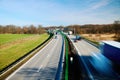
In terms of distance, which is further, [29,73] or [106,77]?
[29,73]

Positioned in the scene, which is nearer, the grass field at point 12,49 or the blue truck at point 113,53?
the blue truck at point 113,53

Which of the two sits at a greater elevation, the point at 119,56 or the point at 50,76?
the point at 119,56

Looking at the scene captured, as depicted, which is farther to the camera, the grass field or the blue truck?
the grass field

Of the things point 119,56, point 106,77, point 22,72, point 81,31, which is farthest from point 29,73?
point 81,31

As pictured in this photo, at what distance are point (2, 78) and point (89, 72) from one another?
11.0 m

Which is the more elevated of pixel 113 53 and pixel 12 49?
pixel 113 53

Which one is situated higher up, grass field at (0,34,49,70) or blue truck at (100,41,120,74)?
blue truck at (100,41,120,74)

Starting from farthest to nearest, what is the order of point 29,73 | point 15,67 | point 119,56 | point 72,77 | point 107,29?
1. point 107,29
2. point 15,67
3. point 29,73
4. point 119,56
5. point 72,77

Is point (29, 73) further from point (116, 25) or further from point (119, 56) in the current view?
point (116, 25)

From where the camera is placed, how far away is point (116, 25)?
12388cm

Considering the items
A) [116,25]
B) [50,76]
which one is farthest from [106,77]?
[116,25]

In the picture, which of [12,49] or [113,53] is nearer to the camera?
[113,53]

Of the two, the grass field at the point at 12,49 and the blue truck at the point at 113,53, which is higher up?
the blue truck at the point at 113,53

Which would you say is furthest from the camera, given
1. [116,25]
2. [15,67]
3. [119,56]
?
[116,25]
